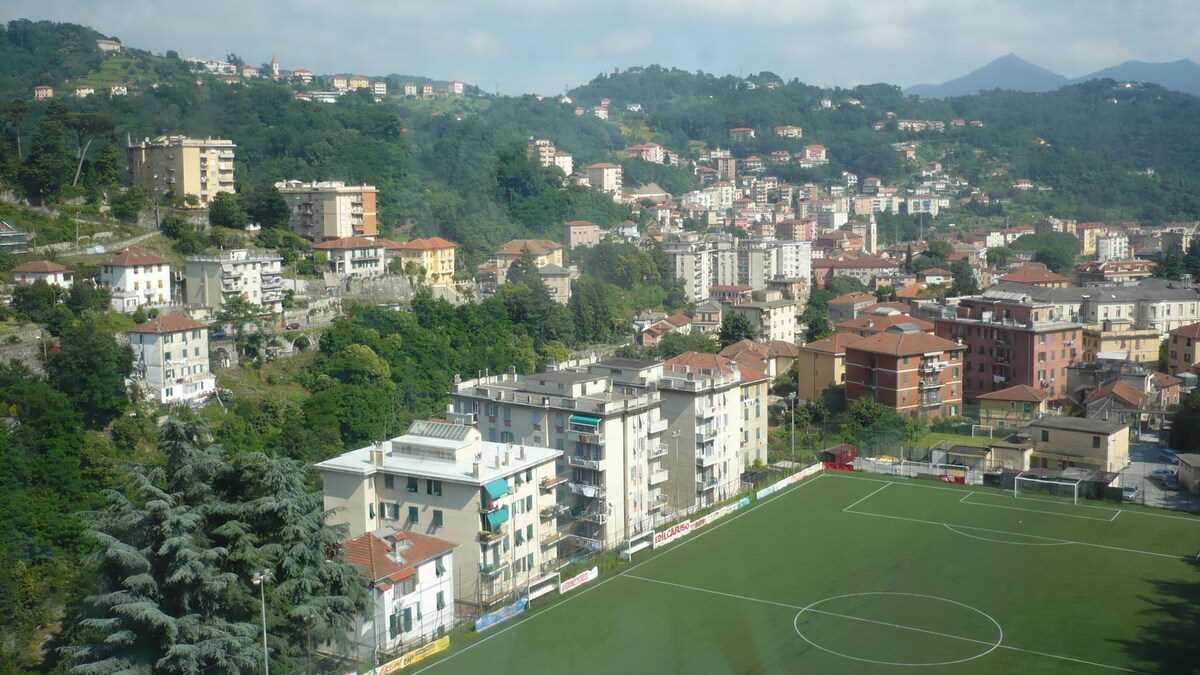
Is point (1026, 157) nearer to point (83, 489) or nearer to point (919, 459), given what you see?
point (919, 459)

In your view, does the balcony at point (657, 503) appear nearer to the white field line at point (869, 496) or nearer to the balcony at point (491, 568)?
the white field line at point (869, 496)

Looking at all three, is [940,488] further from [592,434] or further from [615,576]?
[615,576]

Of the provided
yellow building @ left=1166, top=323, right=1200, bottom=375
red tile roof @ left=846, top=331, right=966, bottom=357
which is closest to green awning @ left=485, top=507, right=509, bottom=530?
red tile roof @ left=846, top=331, right=966, bottom=357

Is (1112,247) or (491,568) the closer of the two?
(491,568)

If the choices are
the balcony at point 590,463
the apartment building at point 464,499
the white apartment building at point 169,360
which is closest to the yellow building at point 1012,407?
the balcony at point 590,463

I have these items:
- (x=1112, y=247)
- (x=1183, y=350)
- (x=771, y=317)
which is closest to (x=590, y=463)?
(x=1183, y=350)
